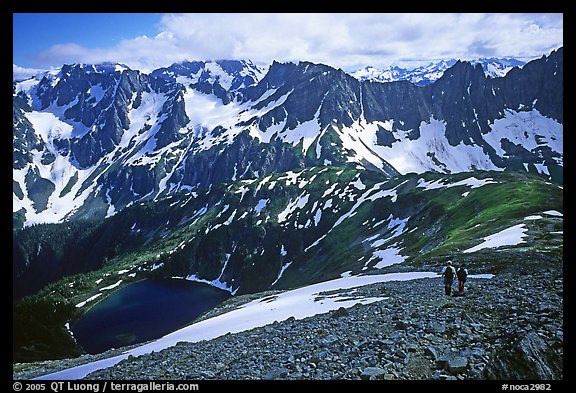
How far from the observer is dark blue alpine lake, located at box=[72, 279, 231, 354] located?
4434 inches

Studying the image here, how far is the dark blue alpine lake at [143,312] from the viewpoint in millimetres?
112625

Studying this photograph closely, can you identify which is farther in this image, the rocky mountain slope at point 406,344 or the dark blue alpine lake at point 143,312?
the dark blue alpine lake at point 143,312

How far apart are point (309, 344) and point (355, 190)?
14158 centimetres

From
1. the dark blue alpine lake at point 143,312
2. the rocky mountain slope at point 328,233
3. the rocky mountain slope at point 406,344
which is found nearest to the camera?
the rocky mountain slope at point 406,344

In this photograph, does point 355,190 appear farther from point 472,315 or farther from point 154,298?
point 472,315

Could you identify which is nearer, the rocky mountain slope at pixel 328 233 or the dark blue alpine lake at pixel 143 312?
the rocky mountain slope at pixel 328 233

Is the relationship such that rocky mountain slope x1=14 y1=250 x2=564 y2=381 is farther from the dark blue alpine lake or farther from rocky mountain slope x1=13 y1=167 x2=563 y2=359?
the dark blue alpine lake

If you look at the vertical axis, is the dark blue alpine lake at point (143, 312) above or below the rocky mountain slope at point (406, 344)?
below

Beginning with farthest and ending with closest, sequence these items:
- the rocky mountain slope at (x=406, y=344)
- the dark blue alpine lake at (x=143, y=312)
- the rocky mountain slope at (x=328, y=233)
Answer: the dark blue alpine lake at (x=143, y=312) → the rocky mountain slope at (x=328, y=233) → the rocky mountain slope at (x=406, y=344)

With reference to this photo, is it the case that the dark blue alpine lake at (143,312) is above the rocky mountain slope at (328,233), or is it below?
below

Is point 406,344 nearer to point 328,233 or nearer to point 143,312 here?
point 328,233

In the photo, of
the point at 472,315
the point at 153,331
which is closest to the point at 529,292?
the point at 472,315

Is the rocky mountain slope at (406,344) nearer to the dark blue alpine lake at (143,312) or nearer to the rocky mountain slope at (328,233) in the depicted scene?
the rocky mountain slope at (328,233)

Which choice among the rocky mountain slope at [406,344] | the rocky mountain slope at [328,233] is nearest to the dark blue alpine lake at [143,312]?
the rocky mountain slope at [328,233]
